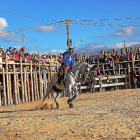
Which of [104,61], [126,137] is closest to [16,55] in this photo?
[104,61]

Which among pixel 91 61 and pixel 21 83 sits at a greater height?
pixel 91 61

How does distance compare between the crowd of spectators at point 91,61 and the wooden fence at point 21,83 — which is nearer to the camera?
the wooden fence at point 21,83

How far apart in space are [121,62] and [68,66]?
14.8 m

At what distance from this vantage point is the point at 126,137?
17.3 feet

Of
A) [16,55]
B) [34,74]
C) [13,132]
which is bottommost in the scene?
[13,132]

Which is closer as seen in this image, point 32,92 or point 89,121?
point 89,121

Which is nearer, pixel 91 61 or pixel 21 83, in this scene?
pixel 21 83

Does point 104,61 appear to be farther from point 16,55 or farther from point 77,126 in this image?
point 77,126

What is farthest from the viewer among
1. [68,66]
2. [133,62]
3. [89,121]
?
[133,62]

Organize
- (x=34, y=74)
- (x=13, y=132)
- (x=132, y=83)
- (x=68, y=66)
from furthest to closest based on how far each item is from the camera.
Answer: (x=132, y=83) < (x=34, y=74) < (x=68, y=66) < (x=13, y=132)

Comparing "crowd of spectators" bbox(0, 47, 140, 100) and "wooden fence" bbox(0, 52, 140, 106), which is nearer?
"wooden fence" bbox(0, 52, 140, 106)

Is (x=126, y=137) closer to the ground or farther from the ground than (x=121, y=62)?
closer to the ground

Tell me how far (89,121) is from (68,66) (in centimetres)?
412

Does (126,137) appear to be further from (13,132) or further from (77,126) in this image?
(13,132)
